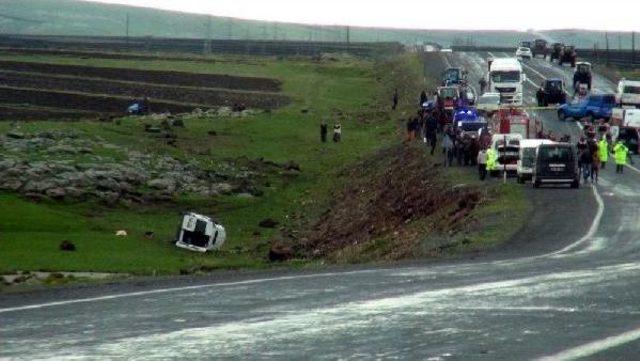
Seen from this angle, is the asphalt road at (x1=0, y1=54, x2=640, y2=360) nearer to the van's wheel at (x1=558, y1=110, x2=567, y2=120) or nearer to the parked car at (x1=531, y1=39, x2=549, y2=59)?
the van's wheel at (x1=558, y1=110, x2=567, y2=120)

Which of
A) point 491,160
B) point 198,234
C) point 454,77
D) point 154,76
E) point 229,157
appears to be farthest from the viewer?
point 154,76

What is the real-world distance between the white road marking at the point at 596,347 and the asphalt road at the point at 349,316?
1cm

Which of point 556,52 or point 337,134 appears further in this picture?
point 556,52

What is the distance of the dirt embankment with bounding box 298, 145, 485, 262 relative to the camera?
37.6 meters

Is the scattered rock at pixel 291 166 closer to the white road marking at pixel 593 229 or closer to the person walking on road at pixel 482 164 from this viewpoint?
the person walking on road at pixel 482 164

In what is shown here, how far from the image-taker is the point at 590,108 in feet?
276

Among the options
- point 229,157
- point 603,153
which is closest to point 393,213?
point 603,153

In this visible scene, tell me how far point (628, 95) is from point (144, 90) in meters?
48.2

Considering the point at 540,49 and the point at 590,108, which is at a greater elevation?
the point at 540,49

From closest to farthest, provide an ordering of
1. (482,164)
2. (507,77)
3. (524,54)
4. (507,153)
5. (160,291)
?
(160,291) → (482,164) → (507,153) → (507,77) → (524,54)

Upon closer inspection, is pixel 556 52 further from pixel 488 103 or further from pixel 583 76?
pixel 488 103

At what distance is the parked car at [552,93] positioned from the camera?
9181 centimetres

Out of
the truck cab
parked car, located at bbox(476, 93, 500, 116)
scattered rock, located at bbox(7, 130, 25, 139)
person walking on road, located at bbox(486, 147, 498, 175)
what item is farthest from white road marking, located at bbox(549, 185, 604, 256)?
the truck cab

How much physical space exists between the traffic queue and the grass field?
17.3ft
